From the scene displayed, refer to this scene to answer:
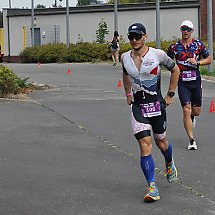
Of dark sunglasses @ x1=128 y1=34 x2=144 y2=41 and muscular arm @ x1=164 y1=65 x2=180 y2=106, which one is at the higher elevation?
dark sunglasses @ x1=128 y1=34 x2=144 y2=41

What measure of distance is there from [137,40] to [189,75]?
318cm

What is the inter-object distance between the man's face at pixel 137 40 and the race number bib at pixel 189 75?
121 inches

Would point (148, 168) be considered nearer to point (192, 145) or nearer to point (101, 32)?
point (192, 145)

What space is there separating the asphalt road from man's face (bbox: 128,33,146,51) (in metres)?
1.64

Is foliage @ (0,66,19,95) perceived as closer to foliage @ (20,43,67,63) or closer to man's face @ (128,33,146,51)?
man's face @ (128,33,146,51)

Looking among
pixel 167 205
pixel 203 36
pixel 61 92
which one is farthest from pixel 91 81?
pixel 203 36

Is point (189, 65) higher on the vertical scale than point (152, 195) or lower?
higher

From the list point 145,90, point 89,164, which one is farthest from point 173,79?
point 89,164

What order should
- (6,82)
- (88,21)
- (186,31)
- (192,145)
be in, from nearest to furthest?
(186,31)
(192,145)
(6,82)
(88,21)

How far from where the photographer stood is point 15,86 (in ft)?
59.1

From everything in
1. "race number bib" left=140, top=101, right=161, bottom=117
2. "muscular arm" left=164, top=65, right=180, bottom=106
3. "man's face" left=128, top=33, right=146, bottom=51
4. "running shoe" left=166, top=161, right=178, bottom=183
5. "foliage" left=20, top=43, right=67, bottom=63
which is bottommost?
"running shoe" left=166, top=161, right=178, bottom=183

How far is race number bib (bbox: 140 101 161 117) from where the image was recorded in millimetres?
7148

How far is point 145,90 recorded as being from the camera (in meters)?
7.14

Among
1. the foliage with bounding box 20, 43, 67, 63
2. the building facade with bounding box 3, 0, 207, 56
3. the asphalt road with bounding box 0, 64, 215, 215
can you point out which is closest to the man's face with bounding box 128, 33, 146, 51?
the asphalt road with bounding box 0, 64, 215, 215
